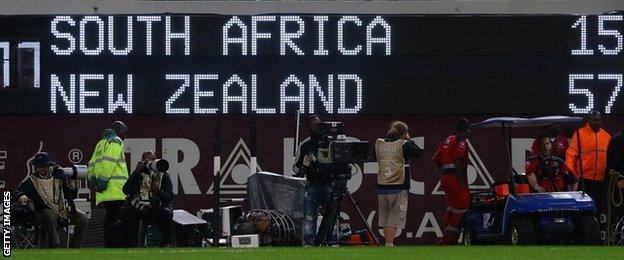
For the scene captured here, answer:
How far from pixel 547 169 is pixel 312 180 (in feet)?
10.2

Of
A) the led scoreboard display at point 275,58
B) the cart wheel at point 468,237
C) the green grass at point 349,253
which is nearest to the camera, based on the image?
the green grass at point 349,253

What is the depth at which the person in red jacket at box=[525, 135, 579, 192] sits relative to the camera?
24984 millimetres

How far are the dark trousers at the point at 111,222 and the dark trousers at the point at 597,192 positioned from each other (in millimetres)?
6392

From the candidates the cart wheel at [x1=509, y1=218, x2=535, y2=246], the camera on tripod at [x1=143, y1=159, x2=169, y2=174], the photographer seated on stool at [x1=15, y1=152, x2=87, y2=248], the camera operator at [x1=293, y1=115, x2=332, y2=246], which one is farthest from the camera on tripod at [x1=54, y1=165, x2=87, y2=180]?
the cart wheel at [x1=509, y1=218, x2=535, y2=246]

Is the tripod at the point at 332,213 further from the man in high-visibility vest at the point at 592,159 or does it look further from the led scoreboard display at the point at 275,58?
the man in high-visibility vest at the point at 592,159

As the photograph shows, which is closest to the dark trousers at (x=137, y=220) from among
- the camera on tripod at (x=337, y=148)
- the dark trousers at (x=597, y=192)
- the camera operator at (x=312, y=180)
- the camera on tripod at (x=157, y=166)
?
the camera on tripod at (x=157, y=166)

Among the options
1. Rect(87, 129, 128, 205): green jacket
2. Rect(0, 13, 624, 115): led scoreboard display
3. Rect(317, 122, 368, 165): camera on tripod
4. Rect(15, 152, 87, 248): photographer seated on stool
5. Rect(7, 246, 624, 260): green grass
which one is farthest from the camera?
Rect(0, 13, 624, 115): led scoreboard display

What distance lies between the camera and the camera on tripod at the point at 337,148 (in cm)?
2394

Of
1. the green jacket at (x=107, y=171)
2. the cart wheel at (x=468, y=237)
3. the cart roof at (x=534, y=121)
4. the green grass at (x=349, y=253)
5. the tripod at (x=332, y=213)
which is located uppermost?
the cart roof at (x=534, y=121)

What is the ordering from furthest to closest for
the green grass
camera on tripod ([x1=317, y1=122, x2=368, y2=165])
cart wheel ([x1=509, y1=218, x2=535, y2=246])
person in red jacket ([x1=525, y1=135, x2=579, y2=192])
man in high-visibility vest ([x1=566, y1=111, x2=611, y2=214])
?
man in high-visibility vest ([x1=566, y1=111, x2=611, y2=214]) < person in red jacket ([x1=525, y1=135, x2=579, y2=192]) < camera on tripod ([x1=317, y1=122, x2=368, y2=165]) < cart wheel ([x1=509, y1=218, x2=535, y2=246]) < the green grass

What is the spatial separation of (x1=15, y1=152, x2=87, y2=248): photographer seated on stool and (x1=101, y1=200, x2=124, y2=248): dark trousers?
0.57 meters

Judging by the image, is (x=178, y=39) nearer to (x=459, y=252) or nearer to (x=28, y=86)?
(x=28, y=86)

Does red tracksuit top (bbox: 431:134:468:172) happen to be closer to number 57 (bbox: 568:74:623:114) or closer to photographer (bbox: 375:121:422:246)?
photographer (bbox: 375:121:422:246)

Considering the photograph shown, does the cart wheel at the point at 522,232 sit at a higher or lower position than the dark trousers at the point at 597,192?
lower
